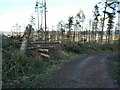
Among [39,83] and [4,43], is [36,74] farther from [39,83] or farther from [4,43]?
[4,43]

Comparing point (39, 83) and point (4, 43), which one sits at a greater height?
point (4, 43)

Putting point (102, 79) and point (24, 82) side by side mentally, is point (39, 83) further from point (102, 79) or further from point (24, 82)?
point (102, 79)

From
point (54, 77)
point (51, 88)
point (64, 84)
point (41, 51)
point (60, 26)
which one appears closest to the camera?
point (51, 88)

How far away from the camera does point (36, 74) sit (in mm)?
13656

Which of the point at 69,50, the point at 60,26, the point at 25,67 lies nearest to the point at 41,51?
the point at 25,67

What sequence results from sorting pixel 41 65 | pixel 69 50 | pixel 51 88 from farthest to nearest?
pixel 69 50, pixel 41 65, pixel 51 88

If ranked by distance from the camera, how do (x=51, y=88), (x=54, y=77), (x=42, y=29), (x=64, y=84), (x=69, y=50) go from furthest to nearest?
(x=42, y=29)
(x=69, y=50)
(x=54, y=77)
(x=64, y=84)
(x=51, y=88)

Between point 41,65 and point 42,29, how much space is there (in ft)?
128

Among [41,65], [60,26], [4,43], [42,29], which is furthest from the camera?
[60,26]

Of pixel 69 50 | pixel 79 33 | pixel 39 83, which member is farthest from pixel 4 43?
pixel 79 33

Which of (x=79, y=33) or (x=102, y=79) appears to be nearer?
(x=102, y=79)

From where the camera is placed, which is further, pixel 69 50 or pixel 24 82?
pixel 69 50

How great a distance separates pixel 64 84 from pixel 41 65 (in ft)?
14.1

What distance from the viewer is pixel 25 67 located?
546 inches
